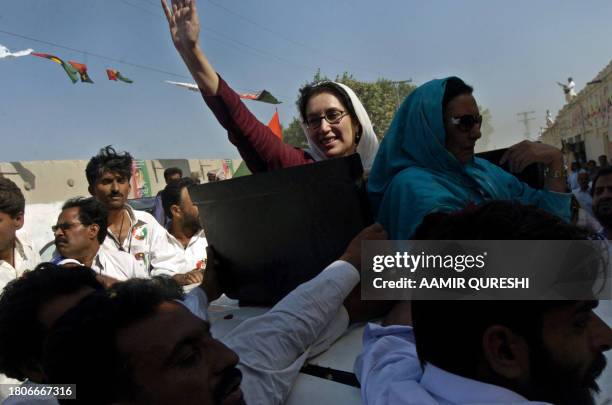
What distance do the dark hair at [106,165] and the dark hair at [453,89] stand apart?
8.52ft

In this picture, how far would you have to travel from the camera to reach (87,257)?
8.48 feet

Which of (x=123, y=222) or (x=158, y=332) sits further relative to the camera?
(x=123, y=222)

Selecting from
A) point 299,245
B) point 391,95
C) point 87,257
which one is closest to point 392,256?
point 299,245

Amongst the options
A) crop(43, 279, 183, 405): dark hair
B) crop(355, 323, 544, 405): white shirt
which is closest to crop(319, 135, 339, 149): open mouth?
crop(355, 323, 544, 405): white shirt

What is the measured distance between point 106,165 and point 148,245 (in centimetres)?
75

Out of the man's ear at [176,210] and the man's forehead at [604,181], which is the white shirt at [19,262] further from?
the man's forehead at [604,181]

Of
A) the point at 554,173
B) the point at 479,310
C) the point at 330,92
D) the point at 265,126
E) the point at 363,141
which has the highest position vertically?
the point at 330,92

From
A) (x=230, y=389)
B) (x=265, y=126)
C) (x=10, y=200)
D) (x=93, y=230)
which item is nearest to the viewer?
(x=230, y=389)

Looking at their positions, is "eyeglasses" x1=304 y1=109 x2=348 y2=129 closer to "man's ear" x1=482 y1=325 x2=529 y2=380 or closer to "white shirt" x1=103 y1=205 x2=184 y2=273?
"man's ear" x1=482 y1=325 x2=529 y2=380

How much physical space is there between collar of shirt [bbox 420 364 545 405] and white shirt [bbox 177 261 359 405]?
0.52 metres

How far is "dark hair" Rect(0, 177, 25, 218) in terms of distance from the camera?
236cm

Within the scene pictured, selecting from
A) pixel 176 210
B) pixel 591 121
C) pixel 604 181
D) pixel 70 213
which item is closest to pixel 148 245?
pixel 70 213

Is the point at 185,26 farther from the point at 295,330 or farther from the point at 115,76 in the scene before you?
the point at 115,76

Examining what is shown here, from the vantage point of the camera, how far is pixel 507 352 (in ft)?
2.69
